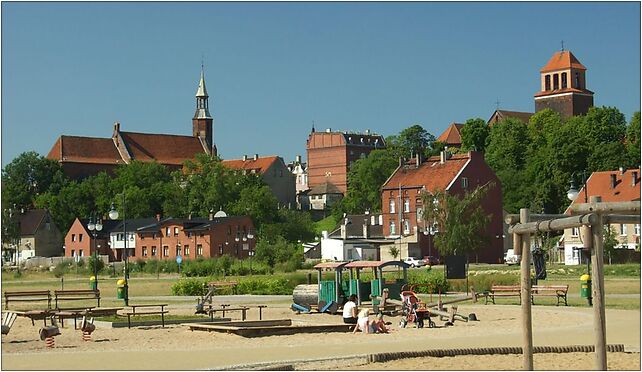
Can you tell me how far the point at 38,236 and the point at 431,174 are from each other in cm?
5446

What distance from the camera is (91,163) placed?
184 meters

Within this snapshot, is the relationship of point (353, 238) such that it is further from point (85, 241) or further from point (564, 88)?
point (564, 88)

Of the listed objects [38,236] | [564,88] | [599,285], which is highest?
[564,88]

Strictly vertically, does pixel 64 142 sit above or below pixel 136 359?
above

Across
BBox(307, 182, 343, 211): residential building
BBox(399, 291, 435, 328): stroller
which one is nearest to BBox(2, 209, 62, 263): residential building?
BBox(307, 182, 343, 211): residential building

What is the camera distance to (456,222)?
92.1 metres

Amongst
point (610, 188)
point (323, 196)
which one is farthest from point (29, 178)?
point (610, 188)

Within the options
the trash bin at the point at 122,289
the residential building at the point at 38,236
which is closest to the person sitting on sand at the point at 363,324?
the trash bin at the point at 122,289

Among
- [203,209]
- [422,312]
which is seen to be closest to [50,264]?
[203,209]

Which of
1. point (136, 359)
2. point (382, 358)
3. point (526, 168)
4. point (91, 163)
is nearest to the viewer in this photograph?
point (382, 358)

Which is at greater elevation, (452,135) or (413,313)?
(452,135)

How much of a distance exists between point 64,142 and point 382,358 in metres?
167

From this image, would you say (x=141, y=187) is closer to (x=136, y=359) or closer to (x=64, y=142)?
(x=64, y=142)

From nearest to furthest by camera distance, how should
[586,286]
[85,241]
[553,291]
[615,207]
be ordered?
[615,207] < [586,286] < [553,291] < [85,241]
